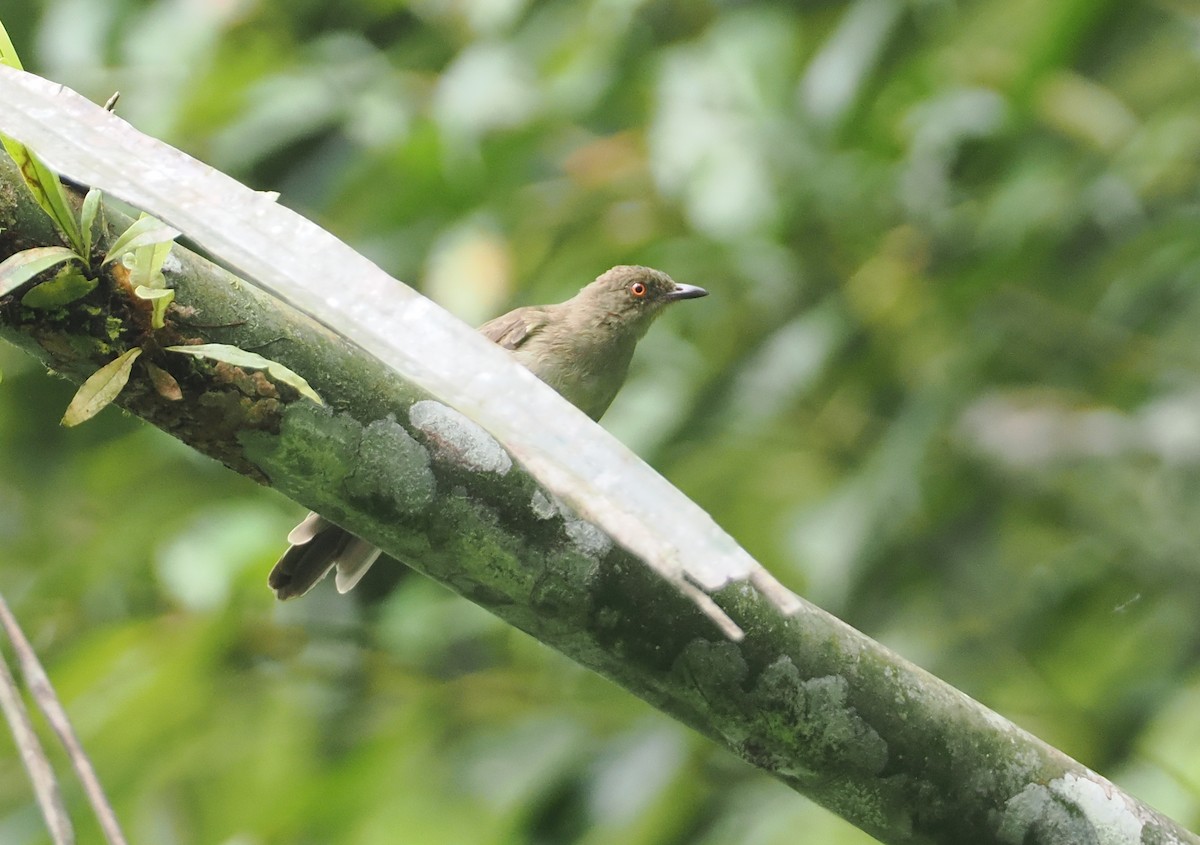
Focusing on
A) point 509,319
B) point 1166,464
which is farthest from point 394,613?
point 1166,464

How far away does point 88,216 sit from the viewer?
5.09ft

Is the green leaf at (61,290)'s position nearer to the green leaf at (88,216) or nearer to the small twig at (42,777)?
the green leaf at (88,216)

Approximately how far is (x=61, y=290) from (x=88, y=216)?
12 cm

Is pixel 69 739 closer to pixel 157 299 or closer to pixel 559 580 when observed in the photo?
pixel 157 299

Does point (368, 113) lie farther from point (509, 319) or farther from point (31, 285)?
point (31, 285)

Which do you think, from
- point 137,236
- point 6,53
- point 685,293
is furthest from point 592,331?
point 6,53

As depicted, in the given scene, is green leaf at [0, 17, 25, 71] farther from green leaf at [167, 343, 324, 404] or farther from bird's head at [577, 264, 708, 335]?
bird's head at [577, 264, 708, 335]

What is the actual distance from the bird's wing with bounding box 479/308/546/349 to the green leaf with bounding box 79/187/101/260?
123 inches

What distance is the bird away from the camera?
4.59 metres

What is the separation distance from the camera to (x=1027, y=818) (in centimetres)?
212

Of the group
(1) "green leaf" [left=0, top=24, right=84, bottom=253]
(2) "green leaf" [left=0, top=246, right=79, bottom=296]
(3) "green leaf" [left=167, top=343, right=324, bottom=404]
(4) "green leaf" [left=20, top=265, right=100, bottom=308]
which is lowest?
(4) "green leaf" [left=20, top=265, right=100, bottom=308]

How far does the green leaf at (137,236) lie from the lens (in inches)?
58.6

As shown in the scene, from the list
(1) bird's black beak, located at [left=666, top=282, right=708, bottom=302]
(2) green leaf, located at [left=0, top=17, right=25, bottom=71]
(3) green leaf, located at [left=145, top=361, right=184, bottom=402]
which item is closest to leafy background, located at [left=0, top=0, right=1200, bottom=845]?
(1) bird's black beak, located at [left=666, top=282, right=708, bottom=302]

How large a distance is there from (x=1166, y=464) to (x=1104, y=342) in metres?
0.47
